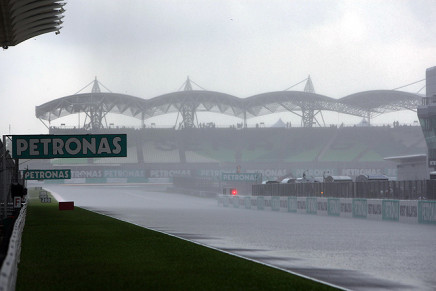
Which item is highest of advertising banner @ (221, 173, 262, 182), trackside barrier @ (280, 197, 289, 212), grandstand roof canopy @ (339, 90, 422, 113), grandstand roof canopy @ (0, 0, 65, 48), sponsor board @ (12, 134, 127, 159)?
grandstand roof canopy @ (339, 90, 422, 113)

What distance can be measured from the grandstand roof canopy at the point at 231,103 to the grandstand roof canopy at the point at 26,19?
134160mm

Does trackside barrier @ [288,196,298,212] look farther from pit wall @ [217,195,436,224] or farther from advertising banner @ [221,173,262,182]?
advertising banner @ [221,173,262,182]

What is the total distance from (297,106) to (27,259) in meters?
153

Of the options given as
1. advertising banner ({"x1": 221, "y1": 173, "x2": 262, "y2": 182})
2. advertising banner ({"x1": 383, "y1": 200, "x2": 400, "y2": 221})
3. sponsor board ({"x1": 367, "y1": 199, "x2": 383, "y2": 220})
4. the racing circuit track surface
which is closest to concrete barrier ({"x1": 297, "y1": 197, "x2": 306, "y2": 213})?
sponsor board ({"x1": 367, "y1": 199, "x2": 383, "y2": 220})

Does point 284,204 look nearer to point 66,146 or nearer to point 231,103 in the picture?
point 66,146

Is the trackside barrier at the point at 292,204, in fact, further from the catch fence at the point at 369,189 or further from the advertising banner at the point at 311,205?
the advertising banner at the point at 311,205

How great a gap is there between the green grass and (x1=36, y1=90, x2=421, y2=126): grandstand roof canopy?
469 ft

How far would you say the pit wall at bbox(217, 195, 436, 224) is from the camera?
33188mm

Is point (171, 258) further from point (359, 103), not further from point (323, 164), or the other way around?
point (359, 103)

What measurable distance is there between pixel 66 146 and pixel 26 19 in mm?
7050

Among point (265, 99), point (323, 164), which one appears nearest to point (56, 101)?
point (265, 99)

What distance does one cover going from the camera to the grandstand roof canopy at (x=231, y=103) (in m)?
164

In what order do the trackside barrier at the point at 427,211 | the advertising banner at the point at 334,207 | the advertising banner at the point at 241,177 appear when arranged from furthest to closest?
the advertising banner at the point at 241,177
the advertising banner at the point at 334,207
the trackside barrier at the point at 427,211

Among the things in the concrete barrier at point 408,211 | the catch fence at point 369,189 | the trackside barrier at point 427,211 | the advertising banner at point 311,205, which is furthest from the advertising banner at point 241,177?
the trackside barrier at point 427,211
